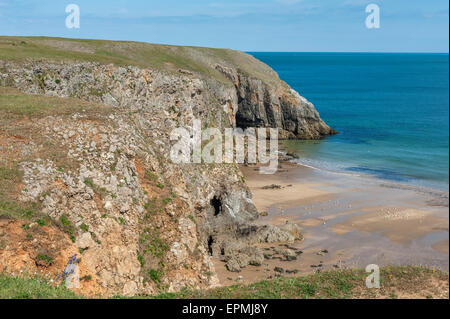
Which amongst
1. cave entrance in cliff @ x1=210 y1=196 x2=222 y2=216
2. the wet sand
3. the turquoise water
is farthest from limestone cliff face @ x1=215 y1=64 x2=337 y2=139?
cave entrance in cliff @ x1=210 y1=196 x2=222 y2=216

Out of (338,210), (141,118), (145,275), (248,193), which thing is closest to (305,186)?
(338,210)

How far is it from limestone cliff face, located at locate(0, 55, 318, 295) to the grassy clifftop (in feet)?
22.4

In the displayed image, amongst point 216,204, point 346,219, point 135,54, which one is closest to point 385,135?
point 346,219

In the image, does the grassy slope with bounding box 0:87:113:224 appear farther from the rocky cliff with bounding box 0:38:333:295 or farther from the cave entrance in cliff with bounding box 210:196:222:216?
the cave entrance in cliff with bounding box 210:196:222:216

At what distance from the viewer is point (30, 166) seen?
2314 centimetres

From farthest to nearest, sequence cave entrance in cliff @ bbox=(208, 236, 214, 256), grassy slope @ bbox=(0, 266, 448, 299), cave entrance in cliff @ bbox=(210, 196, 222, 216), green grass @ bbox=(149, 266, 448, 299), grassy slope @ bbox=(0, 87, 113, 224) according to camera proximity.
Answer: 1. cave entrance in cliff @ bbox=(210, 196, 222, 216)
2. cave entrance in cliff @ bbox=(208, 236, 214, 256)
3. grassy slope @ bbox=(0, 87, 113, 224)
4. green grass @ bbox=(149, 266, 448, 299)
5. grassy slope @ bbox=(0, 266, 448, 299)

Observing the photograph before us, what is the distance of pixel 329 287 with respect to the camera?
60.1ft

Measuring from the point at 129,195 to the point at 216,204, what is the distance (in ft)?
52.2

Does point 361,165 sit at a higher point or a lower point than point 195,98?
lower

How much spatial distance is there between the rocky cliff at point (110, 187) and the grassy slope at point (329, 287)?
341 cm

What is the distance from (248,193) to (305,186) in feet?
51.3

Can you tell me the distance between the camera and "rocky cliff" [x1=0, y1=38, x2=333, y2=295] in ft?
69.0

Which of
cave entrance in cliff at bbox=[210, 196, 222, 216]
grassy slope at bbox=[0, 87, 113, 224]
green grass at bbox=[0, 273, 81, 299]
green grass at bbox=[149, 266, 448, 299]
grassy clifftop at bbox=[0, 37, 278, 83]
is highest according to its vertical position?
grassy clifftop at bbox=[0, 37, 278, 83]
